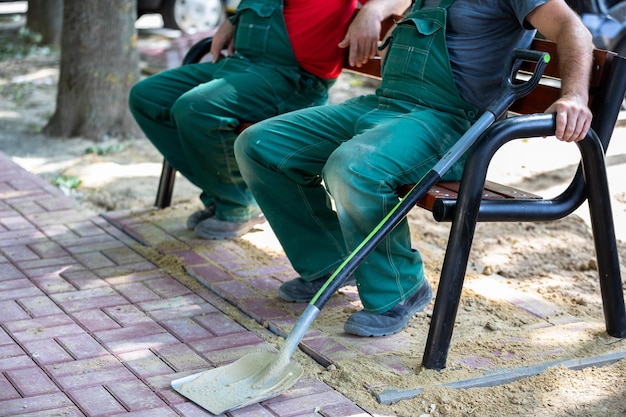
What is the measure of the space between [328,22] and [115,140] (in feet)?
9.64

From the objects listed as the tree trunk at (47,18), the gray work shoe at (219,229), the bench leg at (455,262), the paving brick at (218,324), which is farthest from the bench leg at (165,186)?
the tree trunk at (47,18)

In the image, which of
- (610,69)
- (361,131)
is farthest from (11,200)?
(610,69)

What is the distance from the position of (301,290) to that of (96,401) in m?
1.10

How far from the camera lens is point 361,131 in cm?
336

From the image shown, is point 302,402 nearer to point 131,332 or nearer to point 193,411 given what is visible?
point 193,411

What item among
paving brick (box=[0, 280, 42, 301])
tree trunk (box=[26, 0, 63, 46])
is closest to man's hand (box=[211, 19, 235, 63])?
paving brick (box=[0, 280, 42, 301])

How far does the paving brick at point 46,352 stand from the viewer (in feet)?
10.3

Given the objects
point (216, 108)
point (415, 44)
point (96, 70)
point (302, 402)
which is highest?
point (415, 44)

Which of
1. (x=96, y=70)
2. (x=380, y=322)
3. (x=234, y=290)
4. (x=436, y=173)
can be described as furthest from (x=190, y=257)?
(x=96, y=70)

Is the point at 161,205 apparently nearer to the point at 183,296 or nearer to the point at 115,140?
the point at 183,296

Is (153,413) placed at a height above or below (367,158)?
below

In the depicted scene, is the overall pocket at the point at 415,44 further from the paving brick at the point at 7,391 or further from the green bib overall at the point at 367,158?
A: the paving brick at the point at 7,391

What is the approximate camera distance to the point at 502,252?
4488 mm

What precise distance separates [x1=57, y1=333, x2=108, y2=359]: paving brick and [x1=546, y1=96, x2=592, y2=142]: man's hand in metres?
1.72
